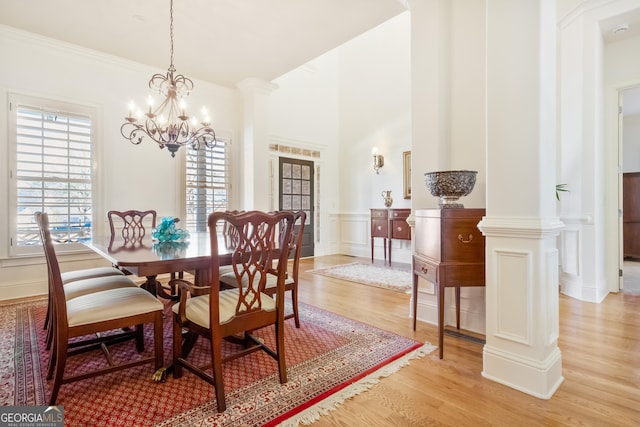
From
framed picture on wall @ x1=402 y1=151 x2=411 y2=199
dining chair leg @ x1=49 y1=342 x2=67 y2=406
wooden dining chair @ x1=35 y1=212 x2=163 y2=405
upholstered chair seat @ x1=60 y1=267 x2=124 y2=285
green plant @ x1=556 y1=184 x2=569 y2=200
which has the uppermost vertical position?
framed picture on wall @ x1=402 y1=151 x2=411 y2=199

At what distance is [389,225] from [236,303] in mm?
4073

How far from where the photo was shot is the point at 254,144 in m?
5.01

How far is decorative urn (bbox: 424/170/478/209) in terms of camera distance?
222 centimetres

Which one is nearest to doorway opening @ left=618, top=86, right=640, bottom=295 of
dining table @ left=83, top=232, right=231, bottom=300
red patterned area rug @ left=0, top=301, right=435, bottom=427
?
red patterned area rug @ left=0, top=301, right=435, bottom=427

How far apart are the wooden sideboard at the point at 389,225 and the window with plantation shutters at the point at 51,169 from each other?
13.6 ft

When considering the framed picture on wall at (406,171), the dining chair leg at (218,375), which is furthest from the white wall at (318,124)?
the dining chair leg at (218,375)

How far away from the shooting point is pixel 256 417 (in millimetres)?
1502

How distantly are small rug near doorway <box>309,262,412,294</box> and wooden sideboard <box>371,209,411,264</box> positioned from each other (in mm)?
545

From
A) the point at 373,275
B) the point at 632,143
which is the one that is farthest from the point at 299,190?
the point at 632,143

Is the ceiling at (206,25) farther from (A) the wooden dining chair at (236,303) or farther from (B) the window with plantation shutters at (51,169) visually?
(A) the wooden dining chair at (236,303)

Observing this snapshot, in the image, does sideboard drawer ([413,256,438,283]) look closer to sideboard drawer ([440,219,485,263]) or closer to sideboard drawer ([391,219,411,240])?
sideboard drawer ([440,219,485,263])

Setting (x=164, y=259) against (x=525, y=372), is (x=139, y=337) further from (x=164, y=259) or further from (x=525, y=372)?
(x=525, y=372)

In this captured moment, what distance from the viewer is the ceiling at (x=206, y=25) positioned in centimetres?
312

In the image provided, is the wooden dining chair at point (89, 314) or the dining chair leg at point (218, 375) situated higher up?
the wooden dining chair at point (89, 314)
